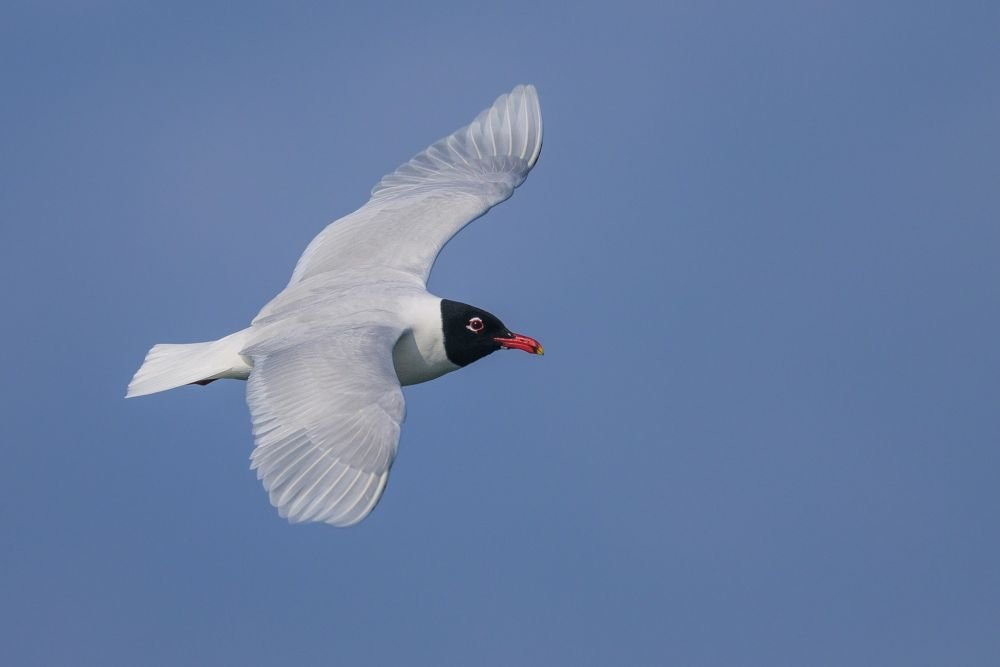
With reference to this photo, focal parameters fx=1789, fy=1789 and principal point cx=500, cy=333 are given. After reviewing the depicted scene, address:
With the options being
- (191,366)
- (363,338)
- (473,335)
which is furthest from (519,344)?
(191,366)

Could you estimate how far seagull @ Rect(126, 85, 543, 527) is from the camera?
11.6 meters

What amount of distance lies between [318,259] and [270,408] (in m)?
3.02

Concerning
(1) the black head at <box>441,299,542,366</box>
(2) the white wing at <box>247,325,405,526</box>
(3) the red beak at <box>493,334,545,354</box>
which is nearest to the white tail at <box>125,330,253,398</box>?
(2) the white wing at <box>247,325,405,526</box>

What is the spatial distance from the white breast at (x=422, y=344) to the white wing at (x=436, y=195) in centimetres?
88

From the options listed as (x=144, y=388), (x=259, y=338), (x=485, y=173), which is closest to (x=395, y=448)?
(x=259, y=338)

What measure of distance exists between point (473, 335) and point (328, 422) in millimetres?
2366

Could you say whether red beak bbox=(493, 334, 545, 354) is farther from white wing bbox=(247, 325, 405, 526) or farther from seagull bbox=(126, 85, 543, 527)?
white wing bbox=(247, 325, 405, 526)

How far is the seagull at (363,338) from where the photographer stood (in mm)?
11633

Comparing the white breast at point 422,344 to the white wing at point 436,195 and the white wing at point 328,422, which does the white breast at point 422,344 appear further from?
the white wing at point 436,195

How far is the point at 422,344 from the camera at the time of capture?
13758mm

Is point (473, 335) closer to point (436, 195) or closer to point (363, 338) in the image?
point (363, 338)

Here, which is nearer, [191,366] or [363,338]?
[363,338]

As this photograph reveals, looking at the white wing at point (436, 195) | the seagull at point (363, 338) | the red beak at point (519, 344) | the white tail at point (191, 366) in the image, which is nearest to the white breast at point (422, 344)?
the seagull at point (363, 338)

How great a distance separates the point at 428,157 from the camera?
1641 cm
